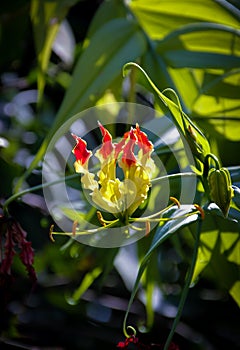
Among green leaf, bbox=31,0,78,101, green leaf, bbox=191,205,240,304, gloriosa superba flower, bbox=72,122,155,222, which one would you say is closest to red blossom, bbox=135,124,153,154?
gloriosa superba flower, bbox=72,122,155,222

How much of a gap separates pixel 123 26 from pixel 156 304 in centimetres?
54

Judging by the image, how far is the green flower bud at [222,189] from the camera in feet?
2.42

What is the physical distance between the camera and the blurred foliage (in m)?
0.97

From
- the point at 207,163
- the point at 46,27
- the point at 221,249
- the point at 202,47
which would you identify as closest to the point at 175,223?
the point at 207,163

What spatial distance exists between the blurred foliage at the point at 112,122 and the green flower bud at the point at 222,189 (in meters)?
0.03

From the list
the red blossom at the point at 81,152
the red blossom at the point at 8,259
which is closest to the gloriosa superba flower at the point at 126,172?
the red blossom at the point at 81,152

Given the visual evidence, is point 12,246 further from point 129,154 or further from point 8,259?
point 129,154

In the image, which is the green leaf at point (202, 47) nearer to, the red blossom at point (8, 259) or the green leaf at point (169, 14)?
the green leaf at point (169, 14)

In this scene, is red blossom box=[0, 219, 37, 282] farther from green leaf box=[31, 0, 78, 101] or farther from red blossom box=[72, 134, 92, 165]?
green leaf box=[31, 0, 78, 101]

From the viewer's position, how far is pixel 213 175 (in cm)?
75

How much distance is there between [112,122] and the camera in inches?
44.6

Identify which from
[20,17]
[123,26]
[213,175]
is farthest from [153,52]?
[20,17]

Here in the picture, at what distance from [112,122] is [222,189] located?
0.42 m

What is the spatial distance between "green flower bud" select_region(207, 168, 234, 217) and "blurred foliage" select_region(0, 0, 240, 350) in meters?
0.03
